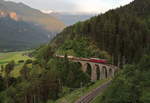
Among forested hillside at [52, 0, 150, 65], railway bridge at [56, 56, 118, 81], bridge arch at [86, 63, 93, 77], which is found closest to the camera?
railway bridge at [56, 56, 118, 81]

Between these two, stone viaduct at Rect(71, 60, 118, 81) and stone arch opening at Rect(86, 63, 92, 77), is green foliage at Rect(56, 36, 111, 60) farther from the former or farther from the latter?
stone viaduct at Rect(71, 60, 118, 81)

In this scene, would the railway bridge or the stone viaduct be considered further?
the railway bridge

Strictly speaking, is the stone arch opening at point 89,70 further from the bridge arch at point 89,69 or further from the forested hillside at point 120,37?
the forested hillside at point 120,37

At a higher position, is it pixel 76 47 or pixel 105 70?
pixel 76 47

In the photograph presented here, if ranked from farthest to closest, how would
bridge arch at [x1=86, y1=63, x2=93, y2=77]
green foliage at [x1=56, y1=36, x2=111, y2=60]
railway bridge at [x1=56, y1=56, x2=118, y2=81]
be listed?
green foliage at [x1=56, y1=36, x2=111, y2=60] < bridge arch at [x1=86, y1=63, x2=93, y2=77] < railway bridge at [x1=56, y1=56, x2=118, y2=81]

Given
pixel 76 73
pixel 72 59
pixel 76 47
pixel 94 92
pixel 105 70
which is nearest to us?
pixel 94 92

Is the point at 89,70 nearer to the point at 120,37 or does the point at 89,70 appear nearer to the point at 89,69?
the point at 89,69

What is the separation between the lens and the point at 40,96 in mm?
87188

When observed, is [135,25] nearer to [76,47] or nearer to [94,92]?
[76,47]

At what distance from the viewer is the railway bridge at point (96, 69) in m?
84.6

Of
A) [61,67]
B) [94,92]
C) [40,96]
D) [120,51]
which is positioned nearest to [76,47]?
[61,67]

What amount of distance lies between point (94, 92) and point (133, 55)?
35.9 meters

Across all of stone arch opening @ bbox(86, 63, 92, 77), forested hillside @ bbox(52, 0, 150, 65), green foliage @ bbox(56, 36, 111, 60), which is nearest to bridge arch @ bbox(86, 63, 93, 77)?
stone arch opening @ bbox(86, 63, 92, 77)

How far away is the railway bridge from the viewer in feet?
278
